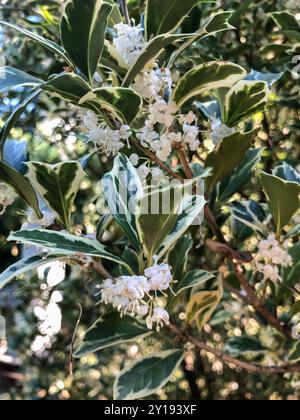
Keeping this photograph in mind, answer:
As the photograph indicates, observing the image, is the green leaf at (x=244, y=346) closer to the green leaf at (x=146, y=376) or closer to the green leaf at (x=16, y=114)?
the green leaf at (x=146, y=376)

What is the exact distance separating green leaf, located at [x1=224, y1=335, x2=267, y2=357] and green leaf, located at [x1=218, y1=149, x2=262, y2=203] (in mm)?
327

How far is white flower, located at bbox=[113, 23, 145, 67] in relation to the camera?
720 millimetres

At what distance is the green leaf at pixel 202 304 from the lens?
0.94 m

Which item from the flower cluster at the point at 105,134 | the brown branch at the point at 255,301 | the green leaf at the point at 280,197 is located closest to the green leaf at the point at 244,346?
the brown branch at the point at 255,301

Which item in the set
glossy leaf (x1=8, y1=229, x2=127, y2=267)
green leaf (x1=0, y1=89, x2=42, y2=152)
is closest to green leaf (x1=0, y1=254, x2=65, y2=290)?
glossy leaf (x1=8, y1=229, x2=127, y2=267)

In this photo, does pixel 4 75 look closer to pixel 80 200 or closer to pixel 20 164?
pixel 20 164

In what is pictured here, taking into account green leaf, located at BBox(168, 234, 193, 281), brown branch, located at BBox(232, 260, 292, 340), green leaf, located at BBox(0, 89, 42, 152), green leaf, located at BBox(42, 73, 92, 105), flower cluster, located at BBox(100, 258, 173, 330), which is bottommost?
brown branch, located at BBox(232, 260, 292, 340)

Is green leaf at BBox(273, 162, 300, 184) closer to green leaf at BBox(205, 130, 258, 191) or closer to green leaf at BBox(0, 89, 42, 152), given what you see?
green leaf at BBox(205, 130, 258, 191)

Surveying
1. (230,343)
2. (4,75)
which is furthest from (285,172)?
(4,75)

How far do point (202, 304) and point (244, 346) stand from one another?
22 centimetres

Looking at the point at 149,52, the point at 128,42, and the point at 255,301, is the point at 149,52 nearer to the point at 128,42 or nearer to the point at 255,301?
the point at 128,42

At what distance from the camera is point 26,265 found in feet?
2.18

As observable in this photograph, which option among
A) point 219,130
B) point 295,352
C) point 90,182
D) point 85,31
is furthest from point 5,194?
point 90,182
